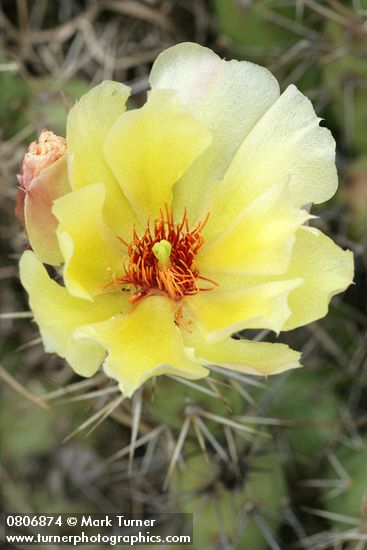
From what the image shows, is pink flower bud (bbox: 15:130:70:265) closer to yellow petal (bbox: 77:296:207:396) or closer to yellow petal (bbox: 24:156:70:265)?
yellow petal (bbox: 24:156:70:265)

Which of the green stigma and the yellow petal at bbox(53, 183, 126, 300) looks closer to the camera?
the yellow petal at bbox(53, 183, 126, 300)

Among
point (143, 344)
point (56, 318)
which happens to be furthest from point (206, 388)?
point (56, 318)

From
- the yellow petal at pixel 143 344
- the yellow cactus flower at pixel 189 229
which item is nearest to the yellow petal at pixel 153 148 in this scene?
the yellow cactus flower at pixel 189 229

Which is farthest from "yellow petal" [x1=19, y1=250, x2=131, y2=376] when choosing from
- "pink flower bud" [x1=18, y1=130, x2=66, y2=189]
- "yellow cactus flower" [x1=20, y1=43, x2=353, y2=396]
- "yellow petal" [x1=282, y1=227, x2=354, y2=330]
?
"yellow petal" [x1=282, y1=227, x2=354, y2=330]

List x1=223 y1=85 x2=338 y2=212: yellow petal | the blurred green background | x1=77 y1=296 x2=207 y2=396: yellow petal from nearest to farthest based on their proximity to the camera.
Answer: x1=77 y1=296 x2=207 y2=396: yellow petal, x1=223 y1=85 x2=338 y2=212: yellow petal, the blurred green background

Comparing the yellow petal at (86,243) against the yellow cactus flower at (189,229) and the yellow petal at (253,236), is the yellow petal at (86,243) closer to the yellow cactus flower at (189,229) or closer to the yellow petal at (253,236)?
the yellow cactus flower at (189,229)

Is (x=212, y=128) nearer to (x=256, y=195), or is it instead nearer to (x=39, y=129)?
(x=256, y=195)

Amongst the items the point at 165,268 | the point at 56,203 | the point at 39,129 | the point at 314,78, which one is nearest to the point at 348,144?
the point at 314,78
